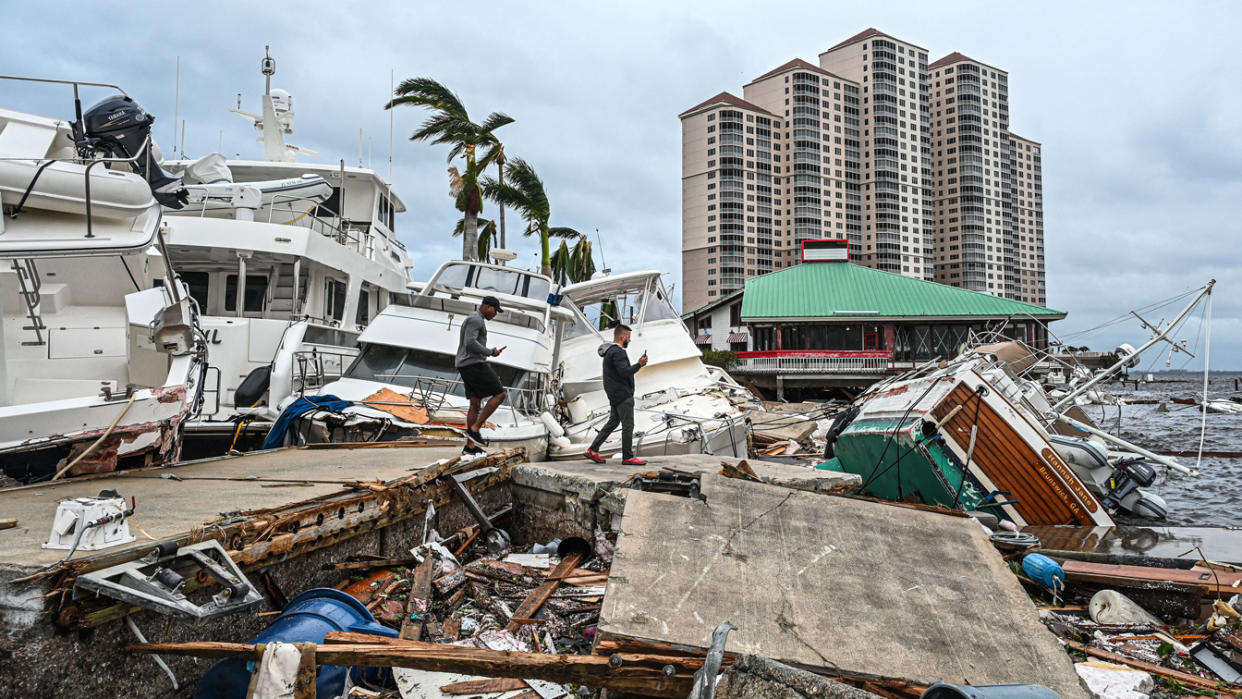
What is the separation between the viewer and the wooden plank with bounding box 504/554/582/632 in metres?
4.07

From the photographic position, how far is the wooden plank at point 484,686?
322 cm

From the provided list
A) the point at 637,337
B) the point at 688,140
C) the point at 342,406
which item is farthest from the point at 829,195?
the point at 342,406

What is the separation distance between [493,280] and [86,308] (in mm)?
6635

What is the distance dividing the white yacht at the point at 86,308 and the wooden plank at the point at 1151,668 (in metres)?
6.86

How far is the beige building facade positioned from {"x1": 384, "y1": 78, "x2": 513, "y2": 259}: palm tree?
187 feet

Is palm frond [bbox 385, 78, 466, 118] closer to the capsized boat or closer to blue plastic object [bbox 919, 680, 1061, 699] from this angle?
the capsized boat

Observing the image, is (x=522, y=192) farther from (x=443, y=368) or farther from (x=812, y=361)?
(x=812, y=361)

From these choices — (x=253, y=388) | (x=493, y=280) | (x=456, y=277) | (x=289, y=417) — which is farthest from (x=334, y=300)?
(x=289, y=417)

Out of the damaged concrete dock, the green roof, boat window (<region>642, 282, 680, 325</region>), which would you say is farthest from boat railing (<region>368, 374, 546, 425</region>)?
the green roof

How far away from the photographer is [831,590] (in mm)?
3590

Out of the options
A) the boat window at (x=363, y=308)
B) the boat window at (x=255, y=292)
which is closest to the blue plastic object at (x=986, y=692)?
the boat window at (x=255, y=292)

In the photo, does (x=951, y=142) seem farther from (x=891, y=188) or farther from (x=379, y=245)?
(x=379, y=245)

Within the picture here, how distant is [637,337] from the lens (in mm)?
15188

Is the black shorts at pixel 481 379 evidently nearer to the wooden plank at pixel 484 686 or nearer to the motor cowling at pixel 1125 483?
the wooden plank at pixel 484 686
